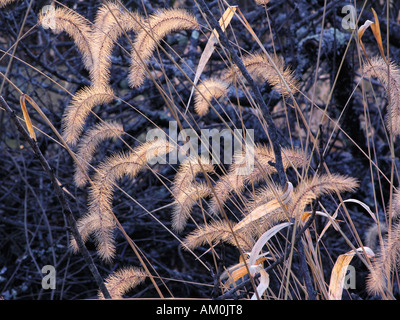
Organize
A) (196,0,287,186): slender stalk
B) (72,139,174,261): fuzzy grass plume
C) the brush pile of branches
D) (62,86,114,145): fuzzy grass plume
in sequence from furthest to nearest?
1. (62,86,114,145): fuzzy grass plume
2. (72,139,174,261): fuzzy grass plume
3. the brush pile of branches
4. (196,0,287,186): slender stalk

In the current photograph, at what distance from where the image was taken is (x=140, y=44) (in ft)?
4.98

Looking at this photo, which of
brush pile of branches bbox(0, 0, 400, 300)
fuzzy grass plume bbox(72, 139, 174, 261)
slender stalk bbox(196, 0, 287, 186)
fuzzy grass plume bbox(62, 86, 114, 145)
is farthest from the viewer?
fuzzy grass plume bbox(62, 86, 114, 145)

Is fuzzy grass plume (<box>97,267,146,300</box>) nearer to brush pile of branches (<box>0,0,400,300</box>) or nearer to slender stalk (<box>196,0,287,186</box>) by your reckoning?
brush pile of branches (<box>0,0,400,300</box>)

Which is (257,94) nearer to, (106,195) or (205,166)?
(205,166)

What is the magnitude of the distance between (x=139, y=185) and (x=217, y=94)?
140 centimetres

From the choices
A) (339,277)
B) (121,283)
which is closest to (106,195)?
(121,283)

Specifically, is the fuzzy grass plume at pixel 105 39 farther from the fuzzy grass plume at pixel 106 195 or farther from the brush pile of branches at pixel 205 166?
the fuzzy grass plume at pixel 106 195

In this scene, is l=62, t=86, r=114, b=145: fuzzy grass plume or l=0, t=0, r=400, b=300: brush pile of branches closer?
l=0, t=0, r=400, b=300: brush pile of branches

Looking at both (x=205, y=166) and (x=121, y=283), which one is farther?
(x=205, y=166)

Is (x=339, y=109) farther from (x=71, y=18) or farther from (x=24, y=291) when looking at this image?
(x=24, y=291)

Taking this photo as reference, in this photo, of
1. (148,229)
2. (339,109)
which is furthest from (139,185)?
(339,109)

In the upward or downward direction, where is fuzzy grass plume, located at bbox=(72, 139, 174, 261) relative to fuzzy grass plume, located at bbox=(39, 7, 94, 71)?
downward

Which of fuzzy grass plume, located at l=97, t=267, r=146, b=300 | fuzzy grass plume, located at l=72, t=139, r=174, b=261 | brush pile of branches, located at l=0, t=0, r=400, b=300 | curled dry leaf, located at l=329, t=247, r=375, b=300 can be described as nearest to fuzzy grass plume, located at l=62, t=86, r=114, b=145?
brush pile of branches, located at l=0, t=0, r=400, b=300
